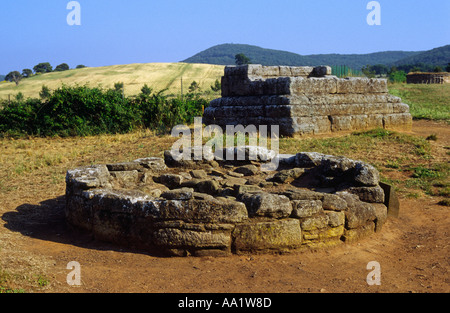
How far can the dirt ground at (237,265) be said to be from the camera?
433 cm

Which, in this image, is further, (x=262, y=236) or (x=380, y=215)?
(x=380, y=215)

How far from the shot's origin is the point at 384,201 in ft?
22.0

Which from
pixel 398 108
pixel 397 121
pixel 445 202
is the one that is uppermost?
pixel 398 108

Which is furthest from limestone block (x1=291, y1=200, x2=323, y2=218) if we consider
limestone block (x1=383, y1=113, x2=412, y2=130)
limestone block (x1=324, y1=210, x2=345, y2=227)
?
limestone block (x1=383, y1=113, x2=412, y2=130)

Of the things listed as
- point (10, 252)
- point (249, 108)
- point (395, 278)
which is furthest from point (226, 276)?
point (249, 108)

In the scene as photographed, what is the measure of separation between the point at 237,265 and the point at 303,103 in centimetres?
824

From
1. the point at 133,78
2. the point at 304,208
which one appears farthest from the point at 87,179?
the point at 133,78

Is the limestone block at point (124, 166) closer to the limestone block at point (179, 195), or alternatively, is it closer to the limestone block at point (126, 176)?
the limestone block at point (126, 176)

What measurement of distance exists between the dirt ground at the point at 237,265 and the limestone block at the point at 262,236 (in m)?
0.12

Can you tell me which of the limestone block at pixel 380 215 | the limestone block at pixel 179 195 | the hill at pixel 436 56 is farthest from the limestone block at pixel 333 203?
the hill at pixel 436 56

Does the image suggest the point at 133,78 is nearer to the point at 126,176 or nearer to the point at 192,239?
the point at 126,176

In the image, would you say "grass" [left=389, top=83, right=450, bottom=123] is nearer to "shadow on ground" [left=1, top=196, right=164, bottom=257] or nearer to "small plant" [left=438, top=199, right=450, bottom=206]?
"small plant" [left=438, top=199, right=450, bottom=206]

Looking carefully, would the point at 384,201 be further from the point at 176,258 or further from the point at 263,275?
the point at 176,258

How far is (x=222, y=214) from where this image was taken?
Answer: 16.5 ft
